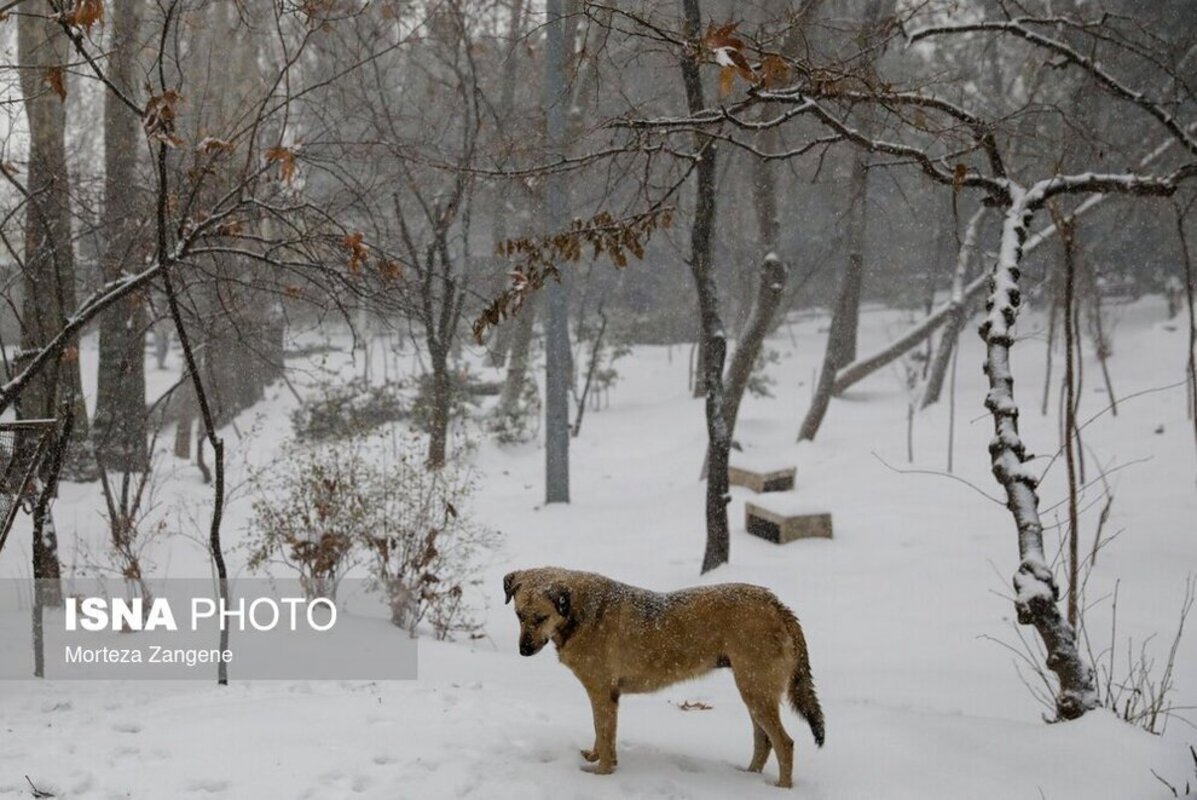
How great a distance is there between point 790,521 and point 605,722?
6.42 meters

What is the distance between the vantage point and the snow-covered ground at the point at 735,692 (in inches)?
147

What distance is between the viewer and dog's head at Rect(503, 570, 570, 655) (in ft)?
11.6

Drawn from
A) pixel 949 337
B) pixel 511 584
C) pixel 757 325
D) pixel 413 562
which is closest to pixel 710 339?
pixel 757 325

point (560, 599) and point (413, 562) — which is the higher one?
point (560, 599)

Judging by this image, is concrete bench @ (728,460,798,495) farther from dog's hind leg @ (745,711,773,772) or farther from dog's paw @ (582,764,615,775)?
dog's paw @ (582,764,615,775)

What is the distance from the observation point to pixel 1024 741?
405 cm

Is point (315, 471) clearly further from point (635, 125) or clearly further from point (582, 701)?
point (635, 125)

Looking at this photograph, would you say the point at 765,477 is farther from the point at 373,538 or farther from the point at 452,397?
the point at 452,397

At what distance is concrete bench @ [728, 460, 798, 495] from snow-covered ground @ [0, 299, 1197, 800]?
1.67 feet

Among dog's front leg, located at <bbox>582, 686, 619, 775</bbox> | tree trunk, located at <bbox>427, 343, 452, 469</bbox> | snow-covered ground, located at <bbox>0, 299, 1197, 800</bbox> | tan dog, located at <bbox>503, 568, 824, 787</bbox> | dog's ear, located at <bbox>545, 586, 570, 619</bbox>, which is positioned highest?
tree trunk, located at <bbox>427, 343, 452, 469</bbox>

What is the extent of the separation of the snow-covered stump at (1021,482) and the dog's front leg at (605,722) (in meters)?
2.02

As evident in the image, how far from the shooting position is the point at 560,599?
3.61m

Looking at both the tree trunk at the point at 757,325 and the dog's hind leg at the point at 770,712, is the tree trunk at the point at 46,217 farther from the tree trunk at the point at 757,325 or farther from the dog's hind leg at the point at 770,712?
the tree trunk at the point at 757,325

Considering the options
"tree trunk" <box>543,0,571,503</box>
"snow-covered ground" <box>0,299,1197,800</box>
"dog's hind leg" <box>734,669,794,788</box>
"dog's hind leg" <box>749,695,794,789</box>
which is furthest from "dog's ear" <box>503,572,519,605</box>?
"tree trunk" <box>543,0,571,503</box>
